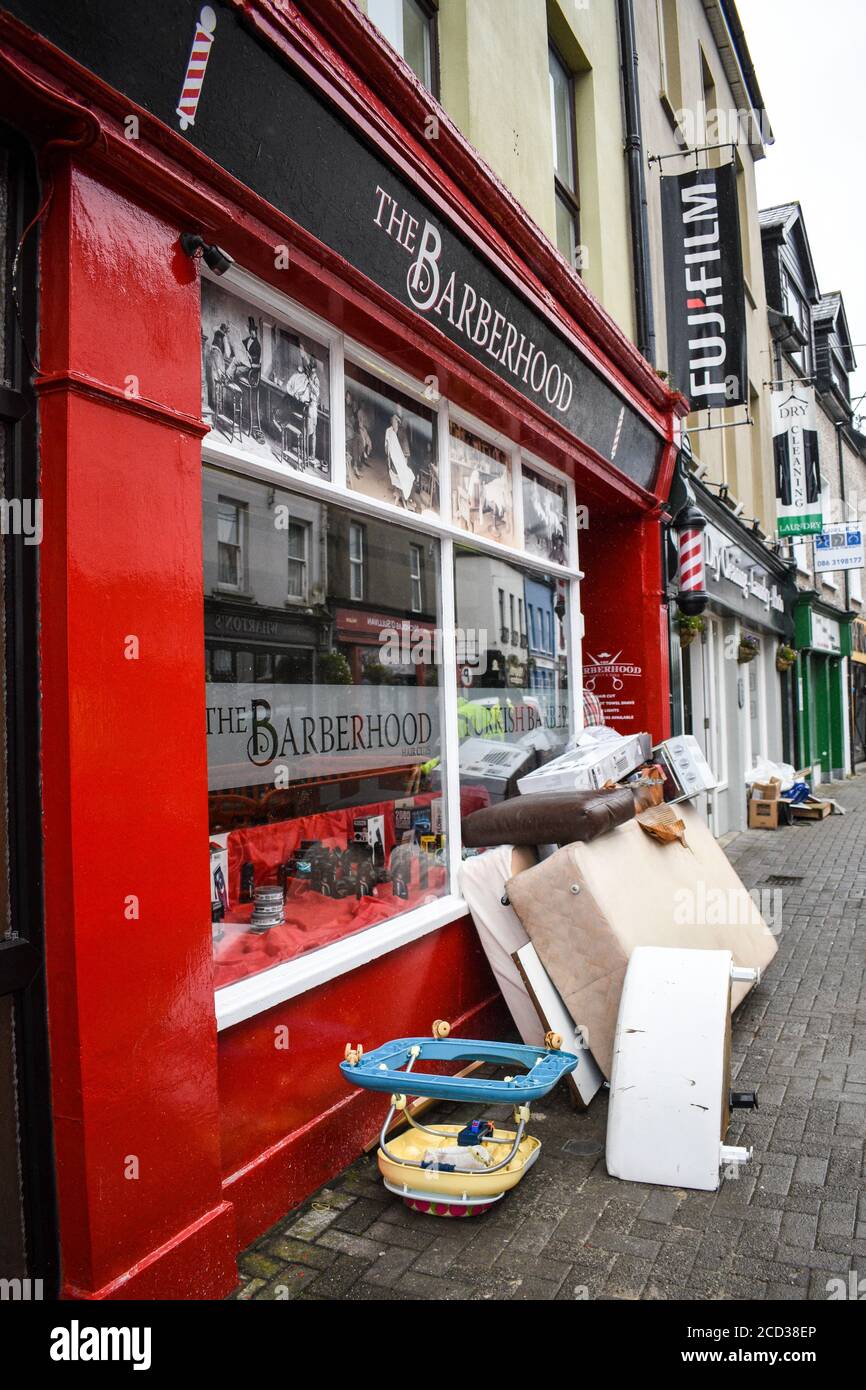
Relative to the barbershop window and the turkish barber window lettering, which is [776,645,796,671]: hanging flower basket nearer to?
the barbershop window

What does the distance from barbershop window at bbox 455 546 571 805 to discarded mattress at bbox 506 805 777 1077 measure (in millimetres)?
897

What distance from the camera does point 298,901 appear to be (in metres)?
4.13

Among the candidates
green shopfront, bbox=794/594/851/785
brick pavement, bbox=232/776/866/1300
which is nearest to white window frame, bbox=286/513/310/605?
brick pavement, bbox=232/776/866/1300

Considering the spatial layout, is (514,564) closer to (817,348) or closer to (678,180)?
(678,180)

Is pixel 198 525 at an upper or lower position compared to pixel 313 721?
upper

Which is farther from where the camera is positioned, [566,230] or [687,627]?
[687,627]

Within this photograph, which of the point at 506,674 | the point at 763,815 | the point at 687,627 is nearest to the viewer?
the point at 506,674

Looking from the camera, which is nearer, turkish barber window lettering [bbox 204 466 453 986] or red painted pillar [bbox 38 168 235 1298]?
red painted pillar [bbox 38 168 235 1298]

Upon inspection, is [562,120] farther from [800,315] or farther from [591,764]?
[800,315]

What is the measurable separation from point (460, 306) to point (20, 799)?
3.26m

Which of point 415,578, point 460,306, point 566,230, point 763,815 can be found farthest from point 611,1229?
point 763,815

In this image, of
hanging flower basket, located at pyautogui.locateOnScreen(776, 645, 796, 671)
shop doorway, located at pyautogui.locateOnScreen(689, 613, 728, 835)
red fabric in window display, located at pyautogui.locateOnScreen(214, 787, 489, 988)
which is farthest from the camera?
hanging flower basket, located at pyautogui.locateOnScreen(776, 645, 796, 671)

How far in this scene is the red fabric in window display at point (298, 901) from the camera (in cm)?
361

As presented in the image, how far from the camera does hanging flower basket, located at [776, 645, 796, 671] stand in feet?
50.6
